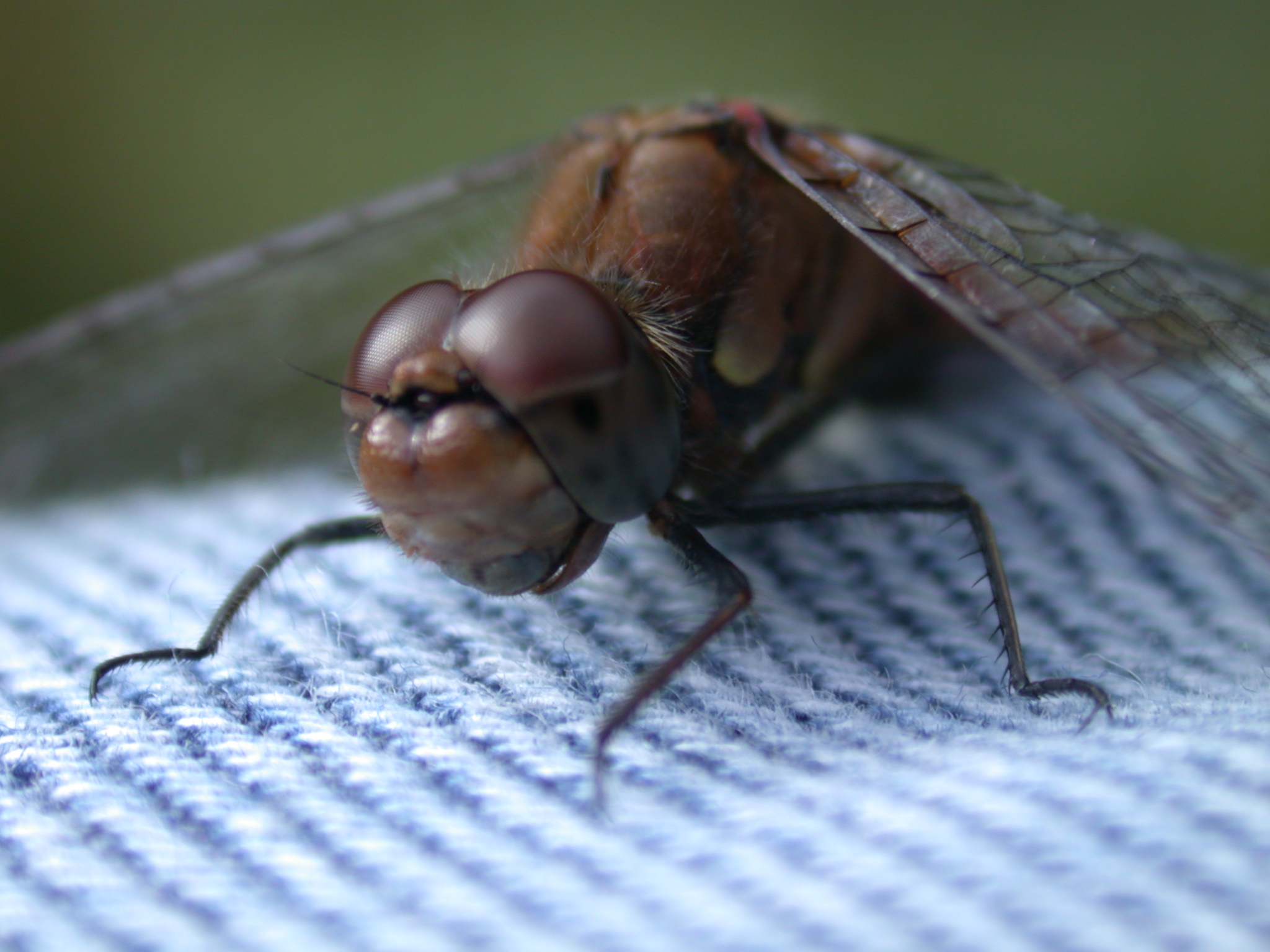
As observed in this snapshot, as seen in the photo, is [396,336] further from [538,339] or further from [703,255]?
[703,255]

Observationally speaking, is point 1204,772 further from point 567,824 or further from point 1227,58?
point 1227,58

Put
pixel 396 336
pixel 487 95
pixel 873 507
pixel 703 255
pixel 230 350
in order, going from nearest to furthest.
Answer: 1. pixel 396 336
2. pixel 873 507
3. pixel 703 255
4. pixel 230 350
5. pixel 487 95

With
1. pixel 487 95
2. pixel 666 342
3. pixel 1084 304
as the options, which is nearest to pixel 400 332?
pixel 666 342

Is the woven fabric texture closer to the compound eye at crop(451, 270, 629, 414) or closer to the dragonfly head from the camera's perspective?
the dragonfly head

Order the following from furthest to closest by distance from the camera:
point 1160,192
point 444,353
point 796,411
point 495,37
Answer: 1. point 495,37
2. point 1160,192
3. point 796,411
4. point 444,353

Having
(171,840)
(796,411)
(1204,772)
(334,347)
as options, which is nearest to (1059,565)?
(796,411)

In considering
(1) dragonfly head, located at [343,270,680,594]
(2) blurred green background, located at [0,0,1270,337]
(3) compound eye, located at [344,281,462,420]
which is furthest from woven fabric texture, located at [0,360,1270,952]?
(2) blurred green background, located at [0,0,1270,337]
